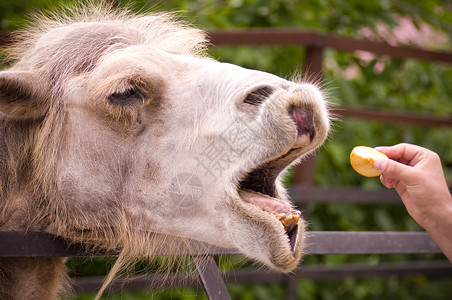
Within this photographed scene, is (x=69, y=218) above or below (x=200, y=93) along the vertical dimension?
below

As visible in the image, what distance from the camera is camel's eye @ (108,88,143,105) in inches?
76.7

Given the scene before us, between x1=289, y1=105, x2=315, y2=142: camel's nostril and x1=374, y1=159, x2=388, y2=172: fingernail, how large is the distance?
0.77 feet

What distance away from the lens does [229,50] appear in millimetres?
4602

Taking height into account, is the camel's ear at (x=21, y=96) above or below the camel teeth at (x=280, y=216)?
above

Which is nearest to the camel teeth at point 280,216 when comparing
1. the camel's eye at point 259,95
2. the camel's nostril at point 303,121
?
the camel's nostril at point 303,121

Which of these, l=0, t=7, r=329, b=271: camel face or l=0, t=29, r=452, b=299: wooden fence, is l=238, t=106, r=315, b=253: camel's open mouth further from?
l=0, t=29, r=452, b=299: wooden fence

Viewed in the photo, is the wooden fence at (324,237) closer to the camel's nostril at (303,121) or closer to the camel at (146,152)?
the camel at (146,152)

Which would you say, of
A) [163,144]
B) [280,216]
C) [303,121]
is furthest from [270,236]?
[163,144]

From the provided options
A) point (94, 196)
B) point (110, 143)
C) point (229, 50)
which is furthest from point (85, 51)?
point (229, 50)

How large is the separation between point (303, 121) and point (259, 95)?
0.16 meters

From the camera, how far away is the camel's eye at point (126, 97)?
1.95 m

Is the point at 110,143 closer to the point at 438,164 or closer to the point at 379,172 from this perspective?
the point at 379,172

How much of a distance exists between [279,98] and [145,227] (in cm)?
66

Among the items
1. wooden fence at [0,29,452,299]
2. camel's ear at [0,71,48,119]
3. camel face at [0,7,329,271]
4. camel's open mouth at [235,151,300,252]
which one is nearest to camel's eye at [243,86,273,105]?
camel face at [0,7,329,271]
